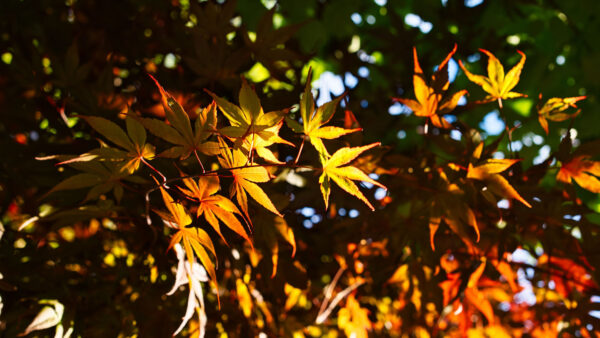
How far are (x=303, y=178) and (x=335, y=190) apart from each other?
2.7 inches

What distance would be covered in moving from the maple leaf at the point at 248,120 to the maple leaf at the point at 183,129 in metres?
0.02

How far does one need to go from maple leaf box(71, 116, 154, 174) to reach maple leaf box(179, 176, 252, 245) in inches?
2.5

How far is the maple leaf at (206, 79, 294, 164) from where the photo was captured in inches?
18.9

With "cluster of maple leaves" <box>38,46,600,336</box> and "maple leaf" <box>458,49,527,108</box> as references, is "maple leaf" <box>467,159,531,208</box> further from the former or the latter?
"maple leaf" <box>458,49,527,108</box>

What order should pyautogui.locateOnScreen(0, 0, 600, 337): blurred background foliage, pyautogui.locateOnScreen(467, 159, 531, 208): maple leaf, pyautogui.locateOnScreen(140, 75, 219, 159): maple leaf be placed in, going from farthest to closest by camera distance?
pyautogui.locateOnScreen(0, 0, 600, 337): blurred background foliage → pyautogui.locateOnScreen(467, 159, 531, 208): maple leaf → pyautogui.locateOnScreen(140, 75, 219, 159): maple leaf

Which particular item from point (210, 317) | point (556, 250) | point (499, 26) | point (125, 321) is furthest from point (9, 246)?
point (499, 26)

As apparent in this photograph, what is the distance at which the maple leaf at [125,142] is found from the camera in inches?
19.4

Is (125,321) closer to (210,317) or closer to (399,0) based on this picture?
(210,317)

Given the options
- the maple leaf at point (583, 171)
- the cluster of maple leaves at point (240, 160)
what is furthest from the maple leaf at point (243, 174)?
the maple leaf at point (583, 171)

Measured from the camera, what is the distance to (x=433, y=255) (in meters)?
0.70

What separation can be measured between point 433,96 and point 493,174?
14 cm

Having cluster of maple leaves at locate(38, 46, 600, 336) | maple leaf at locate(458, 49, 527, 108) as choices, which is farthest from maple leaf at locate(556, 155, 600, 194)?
maple leaf at locate(458, 49, 527, 108)

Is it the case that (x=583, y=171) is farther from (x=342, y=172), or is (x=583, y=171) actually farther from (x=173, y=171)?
(x=173, y=171)

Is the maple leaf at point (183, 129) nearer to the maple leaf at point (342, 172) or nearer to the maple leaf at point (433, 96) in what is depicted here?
the maple leaf at point (342, 172)
